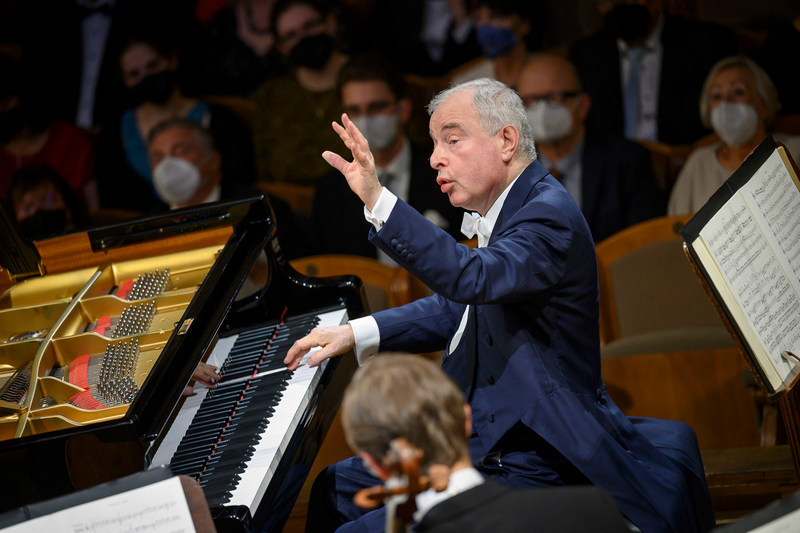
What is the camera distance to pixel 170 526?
1809mm

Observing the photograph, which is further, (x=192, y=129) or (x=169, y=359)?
(x=192, y=129)

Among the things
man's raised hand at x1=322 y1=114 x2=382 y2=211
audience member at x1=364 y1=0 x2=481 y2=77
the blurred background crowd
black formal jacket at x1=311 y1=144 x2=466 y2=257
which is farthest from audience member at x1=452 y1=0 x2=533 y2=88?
man's raised hand at x1=322 y1=114 x2=382 y2=211

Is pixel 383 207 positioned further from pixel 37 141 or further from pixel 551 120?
pixel 37 141

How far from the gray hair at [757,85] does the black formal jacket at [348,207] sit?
131 centimetres

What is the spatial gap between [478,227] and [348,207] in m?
2.46

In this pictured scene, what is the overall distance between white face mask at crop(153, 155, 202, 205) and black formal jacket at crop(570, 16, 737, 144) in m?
2.09

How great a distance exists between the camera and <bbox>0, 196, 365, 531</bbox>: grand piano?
2037 millimetres

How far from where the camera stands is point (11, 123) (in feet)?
18.7

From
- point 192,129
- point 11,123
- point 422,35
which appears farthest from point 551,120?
point 11,123

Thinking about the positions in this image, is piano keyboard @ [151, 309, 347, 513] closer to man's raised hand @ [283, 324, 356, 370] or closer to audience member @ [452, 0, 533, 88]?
man's raised hand @ [283, 324, 356, 370]

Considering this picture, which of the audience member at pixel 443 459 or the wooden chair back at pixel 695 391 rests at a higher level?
the audience member at pixel 443 459

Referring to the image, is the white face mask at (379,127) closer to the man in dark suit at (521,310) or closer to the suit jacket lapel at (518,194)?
the man in dark suit at (521,310)

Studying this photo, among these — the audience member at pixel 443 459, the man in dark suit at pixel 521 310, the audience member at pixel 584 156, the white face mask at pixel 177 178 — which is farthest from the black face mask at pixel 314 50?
the audience member at pixel 443 459

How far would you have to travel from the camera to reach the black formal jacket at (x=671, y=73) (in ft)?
15.7
